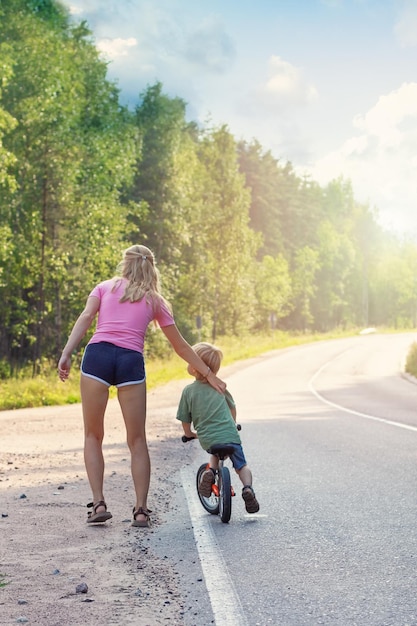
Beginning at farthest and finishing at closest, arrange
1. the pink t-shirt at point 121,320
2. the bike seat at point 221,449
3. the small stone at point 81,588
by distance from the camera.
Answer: the bike seat at point 221,449
the pink t-shirt at point 121,320
the small stone at point 81,588

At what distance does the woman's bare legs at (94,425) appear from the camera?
21.9ft

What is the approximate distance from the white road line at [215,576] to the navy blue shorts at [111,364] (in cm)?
122

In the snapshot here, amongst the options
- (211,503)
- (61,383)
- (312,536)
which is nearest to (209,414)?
(211,503)

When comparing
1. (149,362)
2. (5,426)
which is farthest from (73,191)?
(5,426)

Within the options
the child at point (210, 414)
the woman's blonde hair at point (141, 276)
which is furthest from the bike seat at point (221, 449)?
the woman's blonde hair at point (141, 276)

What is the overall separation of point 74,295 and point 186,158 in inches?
838

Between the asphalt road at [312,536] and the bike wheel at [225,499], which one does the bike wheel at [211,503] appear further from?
the bike wheel at [225,499]

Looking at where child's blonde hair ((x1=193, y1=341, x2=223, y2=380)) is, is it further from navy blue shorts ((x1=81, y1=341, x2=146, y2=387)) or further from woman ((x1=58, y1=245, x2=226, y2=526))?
navy blue shorts ((x1=81, y1=341, x2=146, y2=387))

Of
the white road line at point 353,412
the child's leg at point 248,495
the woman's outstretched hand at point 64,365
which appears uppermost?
the woman's outstretched hand at point 64,365

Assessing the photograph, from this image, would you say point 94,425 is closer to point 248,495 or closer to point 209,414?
point 209,414

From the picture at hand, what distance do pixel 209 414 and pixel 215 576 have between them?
2006 mm

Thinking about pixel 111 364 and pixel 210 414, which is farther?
pixel 210 414

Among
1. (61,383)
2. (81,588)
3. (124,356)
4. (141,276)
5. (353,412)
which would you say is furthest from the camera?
(61,383)

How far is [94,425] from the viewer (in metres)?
6.80
